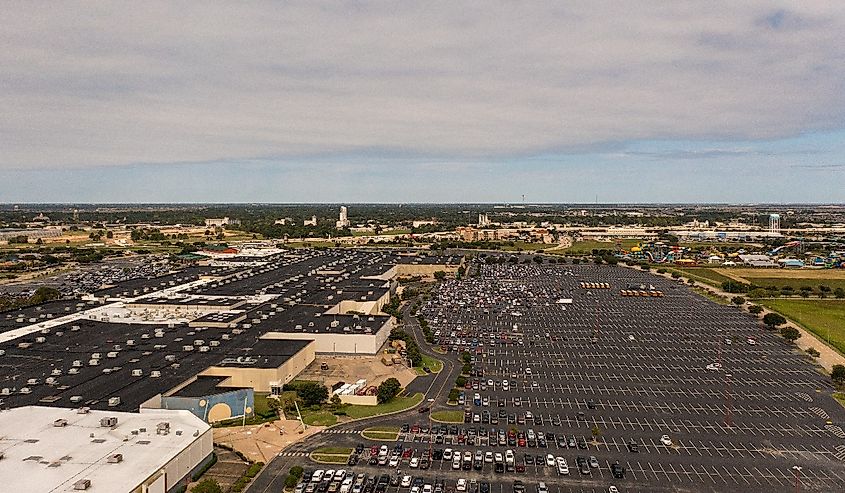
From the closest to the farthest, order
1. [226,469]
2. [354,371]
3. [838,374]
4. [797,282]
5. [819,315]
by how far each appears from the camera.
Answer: [226,469] < [838,374] < [354,371] < [819,315] < [797,282]

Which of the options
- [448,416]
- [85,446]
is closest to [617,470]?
[448,416]

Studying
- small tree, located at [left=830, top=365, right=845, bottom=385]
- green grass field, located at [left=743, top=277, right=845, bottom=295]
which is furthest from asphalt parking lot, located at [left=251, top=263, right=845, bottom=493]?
green grass field, located at [left=743, top=277, right=845, bottom=295]

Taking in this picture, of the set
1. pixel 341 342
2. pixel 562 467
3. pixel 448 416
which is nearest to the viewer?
pixel 562 467

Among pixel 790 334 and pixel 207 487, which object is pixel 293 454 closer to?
pixel 207 487

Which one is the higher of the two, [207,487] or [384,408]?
[207,487]

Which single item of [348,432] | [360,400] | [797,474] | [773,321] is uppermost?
[773,321]

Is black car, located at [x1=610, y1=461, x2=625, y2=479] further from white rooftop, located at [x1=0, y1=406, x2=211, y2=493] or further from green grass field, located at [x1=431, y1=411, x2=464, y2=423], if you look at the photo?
white rooftop, located at [x1=0, y1=406, x2=211, y2=493]

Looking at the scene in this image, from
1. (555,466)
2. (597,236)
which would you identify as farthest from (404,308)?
(597,236)
